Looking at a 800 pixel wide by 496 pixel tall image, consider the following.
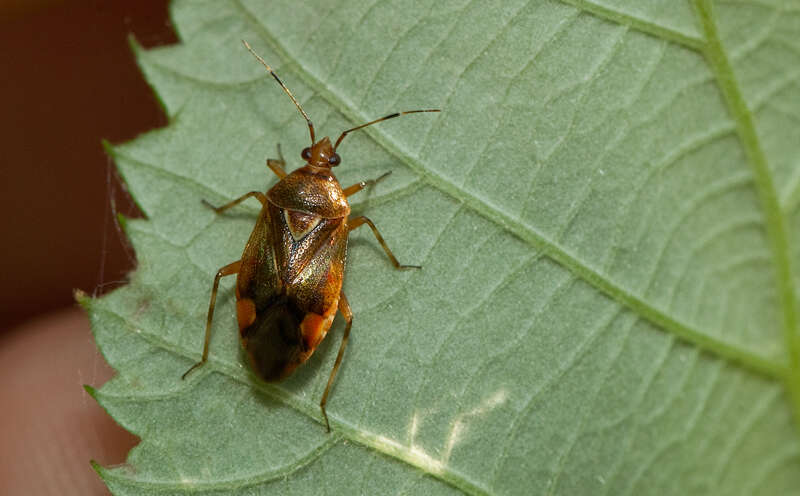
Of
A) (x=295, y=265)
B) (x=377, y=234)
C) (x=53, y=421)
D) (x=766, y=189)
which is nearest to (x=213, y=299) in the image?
(x=295, y=265)

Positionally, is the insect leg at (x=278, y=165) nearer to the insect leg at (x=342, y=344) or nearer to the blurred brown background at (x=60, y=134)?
the insect leg at (x=342, y=344)

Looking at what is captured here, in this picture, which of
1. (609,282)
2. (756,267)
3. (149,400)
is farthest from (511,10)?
(149,400)

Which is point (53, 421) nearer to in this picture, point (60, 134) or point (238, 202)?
point (60, 134)

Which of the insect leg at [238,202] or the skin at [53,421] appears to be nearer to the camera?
the insect leg at [238,202]

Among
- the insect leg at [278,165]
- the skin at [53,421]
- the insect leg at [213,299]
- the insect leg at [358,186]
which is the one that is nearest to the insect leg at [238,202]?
A: the insect leg at [278,165]

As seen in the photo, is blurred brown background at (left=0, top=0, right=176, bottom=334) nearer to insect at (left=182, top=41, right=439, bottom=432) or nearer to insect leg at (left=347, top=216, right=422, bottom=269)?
insect at (left=182, top=41, right=439, bottom=432)

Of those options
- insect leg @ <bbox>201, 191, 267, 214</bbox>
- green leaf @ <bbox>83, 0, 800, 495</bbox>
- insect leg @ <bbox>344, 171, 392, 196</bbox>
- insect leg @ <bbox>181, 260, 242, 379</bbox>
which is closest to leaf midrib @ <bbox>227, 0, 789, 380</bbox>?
green leaf @ <bbox>83, 0, 800, 495</bbox>

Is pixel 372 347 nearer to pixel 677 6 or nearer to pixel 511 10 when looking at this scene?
pixel 511 10
